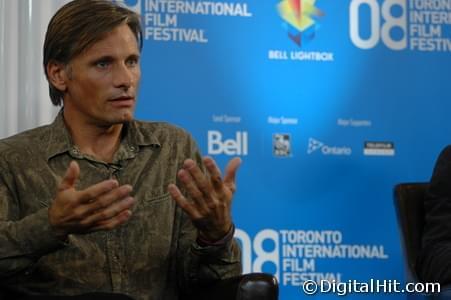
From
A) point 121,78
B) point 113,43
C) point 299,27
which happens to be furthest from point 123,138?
point 299,27

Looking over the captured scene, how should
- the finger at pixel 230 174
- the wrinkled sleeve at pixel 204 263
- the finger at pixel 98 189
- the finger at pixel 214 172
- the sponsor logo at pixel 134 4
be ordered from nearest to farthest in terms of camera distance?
the finger at pixel 98 189
the finger at pixel 214 172
the finger at pixel 230 174
the wrinkled sleeve at pixel 204 263
the sponsor logo at pixel 134 4

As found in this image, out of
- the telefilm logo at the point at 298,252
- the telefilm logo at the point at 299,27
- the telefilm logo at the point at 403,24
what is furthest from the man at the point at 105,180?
the telefilm logo at the point at 403,24

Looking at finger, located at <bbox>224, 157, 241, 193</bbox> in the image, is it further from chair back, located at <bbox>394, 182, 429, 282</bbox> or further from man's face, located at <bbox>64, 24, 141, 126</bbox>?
chair back, located at <bbox>394, 182, 429, 282</bbox>

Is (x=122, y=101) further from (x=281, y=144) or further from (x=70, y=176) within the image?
(x=281, y=144)

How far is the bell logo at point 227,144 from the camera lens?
3.93m

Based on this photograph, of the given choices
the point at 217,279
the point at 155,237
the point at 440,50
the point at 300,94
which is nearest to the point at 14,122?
the point at 155,237

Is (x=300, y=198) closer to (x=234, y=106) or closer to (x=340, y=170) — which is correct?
(x=340, y=170)

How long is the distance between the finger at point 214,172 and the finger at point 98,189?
9.8 inches

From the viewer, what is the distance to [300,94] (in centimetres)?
401

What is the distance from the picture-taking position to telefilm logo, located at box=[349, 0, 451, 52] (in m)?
4.10

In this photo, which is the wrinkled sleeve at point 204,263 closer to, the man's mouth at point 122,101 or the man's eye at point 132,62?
the man's mouth at point 122,101

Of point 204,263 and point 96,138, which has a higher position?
point 96,138

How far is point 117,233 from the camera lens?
2.31 metres

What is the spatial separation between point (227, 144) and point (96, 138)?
5.01 ft
